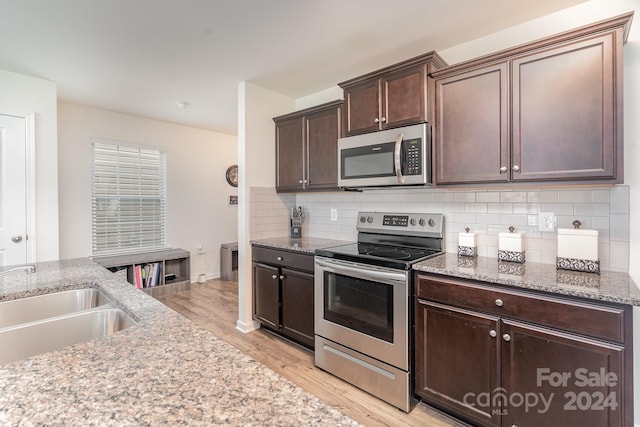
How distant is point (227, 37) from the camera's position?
226cm

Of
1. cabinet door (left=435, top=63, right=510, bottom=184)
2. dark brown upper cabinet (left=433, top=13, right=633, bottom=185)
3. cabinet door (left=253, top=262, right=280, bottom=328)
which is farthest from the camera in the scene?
cabinet door (left=253, top=262, right=280, bottom=328)

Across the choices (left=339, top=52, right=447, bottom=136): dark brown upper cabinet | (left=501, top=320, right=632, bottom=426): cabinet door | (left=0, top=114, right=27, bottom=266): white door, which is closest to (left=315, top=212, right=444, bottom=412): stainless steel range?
(left=501, top=320, right=632, bottom=426): cabinet door

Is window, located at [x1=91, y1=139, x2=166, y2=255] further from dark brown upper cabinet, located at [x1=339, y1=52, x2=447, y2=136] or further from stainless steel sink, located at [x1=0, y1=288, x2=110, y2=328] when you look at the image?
dark brown upper cabinet, located at [x1=339, y1=52, x2=447, y2=136]

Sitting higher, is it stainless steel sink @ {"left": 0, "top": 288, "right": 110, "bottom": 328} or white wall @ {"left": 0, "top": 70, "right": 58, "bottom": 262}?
white wall @ {"left": 0, "top": 70, "right": 58, "bottom": 262}

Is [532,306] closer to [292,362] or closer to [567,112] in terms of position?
[567,112]

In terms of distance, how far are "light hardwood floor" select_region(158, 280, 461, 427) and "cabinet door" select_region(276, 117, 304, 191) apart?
5.00ft

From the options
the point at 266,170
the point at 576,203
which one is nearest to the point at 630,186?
the point at 576,203

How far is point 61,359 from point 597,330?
6.61 feet

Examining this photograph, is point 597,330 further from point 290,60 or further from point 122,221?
point 122,221

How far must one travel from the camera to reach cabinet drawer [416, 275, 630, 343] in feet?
4.50

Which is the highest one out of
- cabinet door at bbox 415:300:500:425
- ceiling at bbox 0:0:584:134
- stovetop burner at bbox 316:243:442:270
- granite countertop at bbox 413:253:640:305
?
ceiling at bbox 0:0:584:134

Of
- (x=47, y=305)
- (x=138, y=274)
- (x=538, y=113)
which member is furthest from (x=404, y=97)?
(x=138, y=274)

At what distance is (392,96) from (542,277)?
4.95 feet

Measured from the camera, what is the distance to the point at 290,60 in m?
2.63
